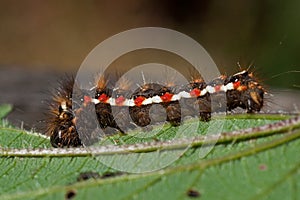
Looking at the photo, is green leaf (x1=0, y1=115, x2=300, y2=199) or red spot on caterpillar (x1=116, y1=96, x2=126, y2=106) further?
red spot on caterpillar (x1=116, y1=96, x2=126, y2=106)

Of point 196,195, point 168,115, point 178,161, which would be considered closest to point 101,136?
point 168,115

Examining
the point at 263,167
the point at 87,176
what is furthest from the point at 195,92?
the point at 263,167

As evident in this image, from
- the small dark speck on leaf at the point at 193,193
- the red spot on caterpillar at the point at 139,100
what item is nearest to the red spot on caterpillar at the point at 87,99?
the red spot on caterpillar at the point at 139,100

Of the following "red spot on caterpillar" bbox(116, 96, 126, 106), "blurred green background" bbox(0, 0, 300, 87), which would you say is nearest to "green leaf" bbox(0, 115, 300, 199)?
"red spot on caterpillar" bbox(116, 96, 126, 106)

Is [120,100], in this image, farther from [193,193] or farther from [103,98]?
[193,193]

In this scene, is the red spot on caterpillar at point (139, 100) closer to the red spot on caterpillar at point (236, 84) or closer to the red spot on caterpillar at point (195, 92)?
the red spot on caterpillar at point (195, 92)

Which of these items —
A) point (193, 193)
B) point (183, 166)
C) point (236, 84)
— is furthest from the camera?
point (236, 84)

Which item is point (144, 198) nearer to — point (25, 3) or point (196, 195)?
point (196, 195)

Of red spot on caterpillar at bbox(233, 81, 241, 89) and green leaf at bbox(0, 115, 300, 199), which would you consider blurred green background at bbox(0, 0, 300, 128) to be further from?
green leaf at bbox(0, 115, 300, 199)
